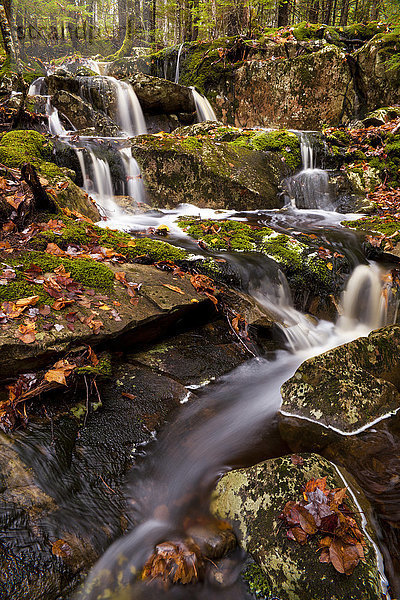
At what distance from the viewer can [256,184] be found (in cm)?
885

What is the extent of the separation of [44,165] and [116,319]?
15.2 feet

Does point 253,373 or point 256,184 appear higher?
point 256,184

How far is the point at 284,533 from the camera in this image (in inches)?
86.5

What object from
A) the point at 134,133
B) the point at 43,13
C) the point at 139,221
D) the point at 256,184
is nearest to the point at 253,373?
the point at 139,221

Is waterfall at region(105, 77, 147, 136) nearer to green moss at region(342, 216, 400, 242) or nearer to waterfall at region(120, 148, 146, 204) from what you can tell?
waterfall at region(120, 148, 146, 204)

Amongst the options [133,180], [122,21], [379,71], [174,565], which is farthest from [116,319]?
[122,21]

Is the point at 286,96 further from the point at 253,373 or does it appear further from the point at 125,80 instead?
the point at 253,373

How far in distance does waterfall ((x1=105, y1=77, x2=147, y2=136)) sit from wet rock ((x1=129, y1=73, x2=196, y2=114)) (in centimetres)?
25

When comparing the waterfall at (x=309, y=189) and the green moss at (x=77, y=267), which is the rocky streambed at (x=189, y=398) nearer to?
the green moss at (x=77, y=267)

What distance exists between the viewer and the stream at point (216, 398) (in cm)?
225

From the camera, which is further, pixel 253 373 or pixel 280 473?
pixel 253 373

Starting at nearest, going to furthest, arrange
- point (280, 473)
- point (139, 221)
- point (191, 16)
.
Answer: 1. point (280, 473)
2. point (139, 221)
3. point (191, 16)

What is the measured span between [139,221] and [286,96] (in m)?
9.89

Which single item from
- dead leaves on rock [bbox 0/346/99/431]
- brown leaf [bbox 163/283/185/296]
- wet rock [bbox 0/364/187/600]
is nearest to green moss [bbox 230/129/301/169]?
brown leaf [bbox 163/283/185/296]
